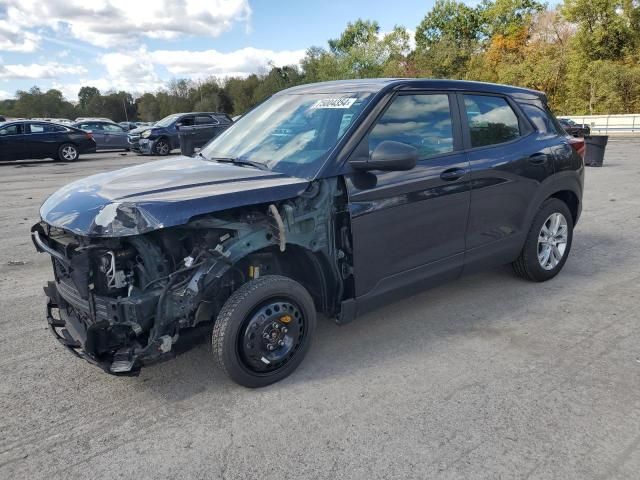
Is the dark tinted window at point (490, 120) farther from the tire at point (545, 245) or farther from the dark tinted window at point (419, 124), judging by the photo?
the tire at point (545, 245)

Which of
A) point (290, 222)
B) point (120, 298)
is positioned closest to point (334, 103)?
point (290, 222)

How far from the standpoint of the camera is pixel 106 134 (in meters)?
23.3

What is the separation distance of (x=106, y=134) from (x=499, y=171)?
22728 millimetres

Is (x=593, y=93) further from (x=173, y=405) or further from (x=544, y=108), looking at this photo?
(x=173, y=405)

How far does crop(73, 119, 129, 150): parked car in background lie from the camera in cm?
2325

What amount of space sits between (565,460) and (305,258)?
1819 mm

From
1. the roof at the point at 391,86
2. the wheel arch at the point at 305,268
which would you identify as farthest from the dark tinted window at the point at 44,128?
the wheel arch at the point at 305,268

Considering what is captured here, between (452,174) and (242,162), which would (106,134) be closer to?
(242,162)

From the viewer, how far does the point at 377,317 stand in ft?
13.7

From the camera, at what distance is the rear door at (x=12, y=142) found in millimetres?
17078

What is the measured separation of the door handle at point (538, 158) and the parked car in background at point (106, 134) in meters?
22.2

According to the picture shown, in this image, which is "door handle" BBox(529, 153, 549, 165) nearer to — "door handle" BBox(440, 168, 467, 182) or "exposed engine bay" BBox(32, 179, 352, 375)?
"door handle" BBox(440, 168, 467, 182)

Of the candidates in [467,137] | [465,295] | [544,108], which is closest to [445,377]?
[465,295]

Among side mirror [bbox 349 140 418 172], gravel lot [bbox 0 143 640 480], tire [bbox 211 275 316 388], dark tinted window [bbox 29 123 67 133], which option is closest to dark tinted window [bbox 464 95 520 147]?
Result: side mirror [bbox 349 140 418 172]
